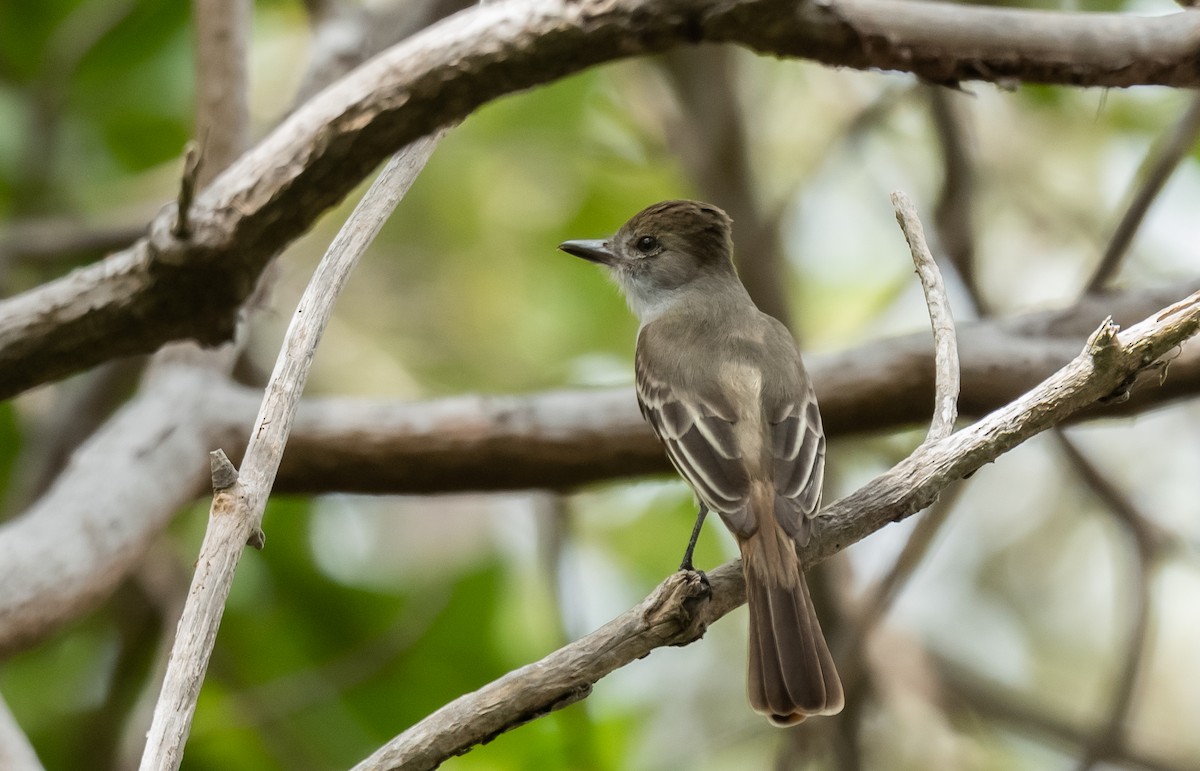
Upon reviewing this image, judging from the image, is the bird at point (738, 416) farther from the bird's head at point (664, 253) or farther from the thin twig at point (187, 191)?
the thin twig at point (187, 191)

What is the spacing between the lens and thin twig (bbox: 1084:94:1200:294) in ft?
11.9

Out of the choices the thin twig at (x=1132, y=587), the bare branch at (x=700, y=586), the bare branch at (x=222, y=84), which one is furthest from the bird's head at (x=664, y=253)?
the bare branch at (x=700, y=586)

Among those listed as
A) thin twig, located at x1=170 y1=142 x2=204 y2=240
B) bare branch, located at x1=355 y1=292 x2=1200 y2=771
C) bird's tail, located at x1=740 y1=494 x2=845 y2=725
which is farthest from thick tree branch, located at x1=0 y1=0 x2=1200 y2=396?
bird's tail, located at x1=740 y1=494 x2=845 y2=725

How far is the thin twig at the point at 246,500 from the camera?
169 centimetres

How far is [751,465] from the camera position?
2934mm

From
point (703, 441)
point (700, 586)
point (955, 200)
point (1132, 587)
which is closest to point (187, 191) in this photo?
point (700, 586)

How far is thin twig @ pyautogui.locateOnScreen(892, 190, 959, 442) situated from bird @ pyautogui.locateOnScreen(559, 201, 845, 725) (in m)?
0.36

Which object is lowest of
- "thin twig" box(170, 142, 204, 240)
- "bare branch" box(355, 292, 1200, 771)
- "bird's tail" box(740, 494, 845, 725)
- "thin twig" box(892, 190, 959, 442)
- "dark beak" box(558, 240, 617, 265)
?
"bird's tail" box(740, 494, 845, 725)

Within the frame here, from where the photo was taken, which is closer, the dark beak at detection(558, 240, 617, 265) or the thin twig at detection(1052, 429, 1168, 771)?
the thin twig at detection(1052, 429, 1168, 771)

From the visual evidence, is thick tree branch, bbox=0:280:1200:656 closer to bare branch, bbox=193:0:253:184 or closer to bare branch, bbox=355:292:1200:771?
bare branch, bbox=193:0:253:184

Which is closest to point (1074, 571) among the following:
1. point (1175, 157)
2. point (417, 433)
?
point (1175, 157)

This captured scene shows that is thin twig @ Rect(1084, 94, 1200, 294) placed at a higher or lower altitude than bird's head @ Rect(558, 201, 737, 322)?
lower

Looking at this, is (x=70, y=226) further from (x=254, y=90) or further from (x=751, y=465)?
(x=751, y=465)

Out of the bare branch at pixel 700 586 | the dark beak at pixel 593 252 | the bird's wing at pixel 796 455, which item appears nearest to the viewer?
the bare branch at pixel 700 586
